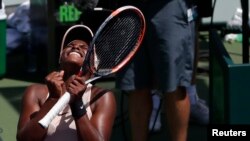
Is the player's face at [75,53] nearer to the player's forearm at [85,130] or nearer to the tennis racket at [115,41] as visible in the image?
the tennis racket at [115,41]

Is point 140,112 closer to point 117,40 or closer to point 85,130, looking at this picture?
point 117,40

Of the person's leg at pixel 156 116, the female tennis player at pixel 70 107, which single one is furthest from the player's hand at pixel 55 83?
the person's leg at pixel 156 116

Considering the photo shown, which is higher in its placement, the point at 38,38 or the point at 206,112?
the point at 38,38

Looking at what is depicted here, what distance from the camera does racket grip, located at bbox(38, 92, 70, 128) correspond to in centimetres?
258

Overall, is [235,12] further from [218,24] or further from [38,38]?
[38,38]

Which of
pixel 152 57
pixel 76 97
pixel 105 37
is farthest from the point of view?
pixel 152 57

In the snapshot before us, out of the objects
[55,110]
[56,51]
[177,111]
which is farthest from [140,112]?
[56,51]

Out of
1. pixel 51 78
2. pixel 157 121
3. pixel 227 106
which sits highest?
pixel 51 78

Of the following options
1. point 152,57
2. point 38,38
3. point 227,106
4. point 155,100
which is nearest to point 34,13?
point 38,38

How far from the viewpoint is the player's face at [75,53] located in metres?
2.80

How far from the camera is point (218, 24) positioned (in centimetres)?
877

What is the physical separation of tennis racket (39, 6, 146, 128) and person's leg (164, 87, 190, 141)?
2.54ft

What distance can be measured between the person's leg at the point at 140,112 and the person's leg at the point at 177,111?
15 centimetres

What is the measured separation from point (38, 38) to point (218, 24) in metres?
2.90
